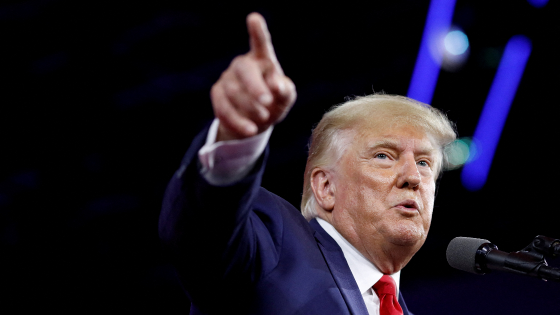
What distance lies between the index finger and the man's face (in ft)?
3.02

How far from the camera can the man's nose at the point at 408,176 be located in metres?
1.61

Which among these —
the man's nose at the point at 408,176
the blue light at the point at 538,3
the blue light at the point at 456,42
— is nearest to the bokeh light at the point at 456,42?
the blue light at the point at 456,42

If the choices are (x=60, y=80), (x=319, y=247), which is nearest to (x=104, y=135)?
(x=60, y=80)

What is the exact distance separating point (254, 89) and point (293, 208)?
0.73m

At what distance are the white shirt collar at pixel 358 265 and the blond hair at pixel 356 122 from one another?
0.58 ft

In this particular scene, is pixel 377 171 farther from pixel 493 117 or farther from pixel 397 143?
pixel 493 117

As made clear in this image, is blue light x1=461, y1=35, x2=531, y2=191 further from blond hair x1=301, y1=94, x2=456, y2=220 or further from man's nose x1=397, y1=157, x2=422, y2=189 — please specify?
man's nose x1=397, y1=157, x2=422, y2=189

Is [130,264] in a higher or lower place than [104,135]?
lower

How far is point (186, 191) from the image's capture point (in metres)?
0.92

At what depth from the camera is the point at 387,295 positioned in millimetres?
1508

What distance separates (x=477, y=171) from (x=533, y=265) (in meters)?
2.53

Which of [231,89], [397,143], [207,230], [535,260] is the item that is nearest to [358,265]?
[397,143]

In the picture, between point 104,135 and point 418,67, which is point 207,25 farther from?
point 418,67

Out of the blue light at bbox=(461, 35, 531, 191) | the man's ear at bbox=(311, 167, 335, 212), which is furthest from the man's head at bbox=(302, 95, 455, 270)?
the blue light at bbox=(461, 35, 531, 191)
